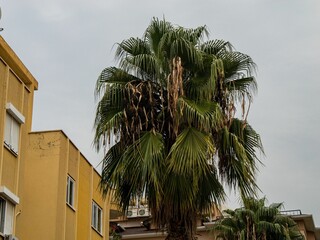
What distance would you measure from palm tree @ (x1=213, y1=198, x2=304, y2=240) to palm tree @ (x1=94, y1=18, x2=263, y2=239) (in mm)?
16176

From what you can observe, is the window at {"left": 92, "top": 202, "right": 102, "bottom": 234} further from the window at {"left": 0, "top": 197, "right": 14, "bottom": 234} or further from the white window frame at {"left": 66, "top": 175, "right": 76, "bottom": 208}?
the window at {"left": 0, "top": 197, "right": 14, "bottom": 234}

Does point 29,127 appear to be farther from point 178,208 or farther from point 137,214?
point 137,214

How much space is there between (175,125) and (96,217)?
1545cm

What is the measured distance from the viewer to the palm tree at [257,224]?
110ft

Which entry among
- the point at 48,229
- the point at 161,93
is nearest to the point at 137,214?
the point at 48,229

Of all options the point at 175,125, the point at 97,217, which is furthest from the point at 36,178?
the point at 175,125

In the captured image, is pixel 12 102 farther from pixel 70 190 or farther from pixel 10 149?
pixel 70 190

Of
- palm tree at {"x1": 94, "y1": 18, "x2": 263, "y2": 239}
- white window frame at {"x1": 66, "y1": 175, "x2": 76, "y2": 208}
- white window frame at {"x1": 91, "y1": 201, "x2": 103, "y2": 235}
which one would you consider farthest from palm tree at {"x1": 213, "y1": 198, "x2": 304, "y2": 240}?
palm tree at {"x1": 94, "y1": 18, "x2": 263, "y2": 239}

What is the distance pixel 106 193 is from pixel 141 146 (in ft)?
6.48

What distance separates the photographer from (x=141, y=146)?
17000mm

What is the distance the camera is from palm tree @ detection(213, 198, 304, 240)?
1324 inches

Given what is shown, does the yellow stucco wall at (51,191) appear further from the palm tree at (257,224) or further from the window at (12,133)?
the palm tree at (257,224)

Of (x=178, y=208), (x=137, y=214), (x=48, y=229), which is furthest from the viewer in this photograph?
(x=137, y=214)

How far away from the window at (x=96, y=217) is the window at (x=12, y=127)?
8.97 meters
